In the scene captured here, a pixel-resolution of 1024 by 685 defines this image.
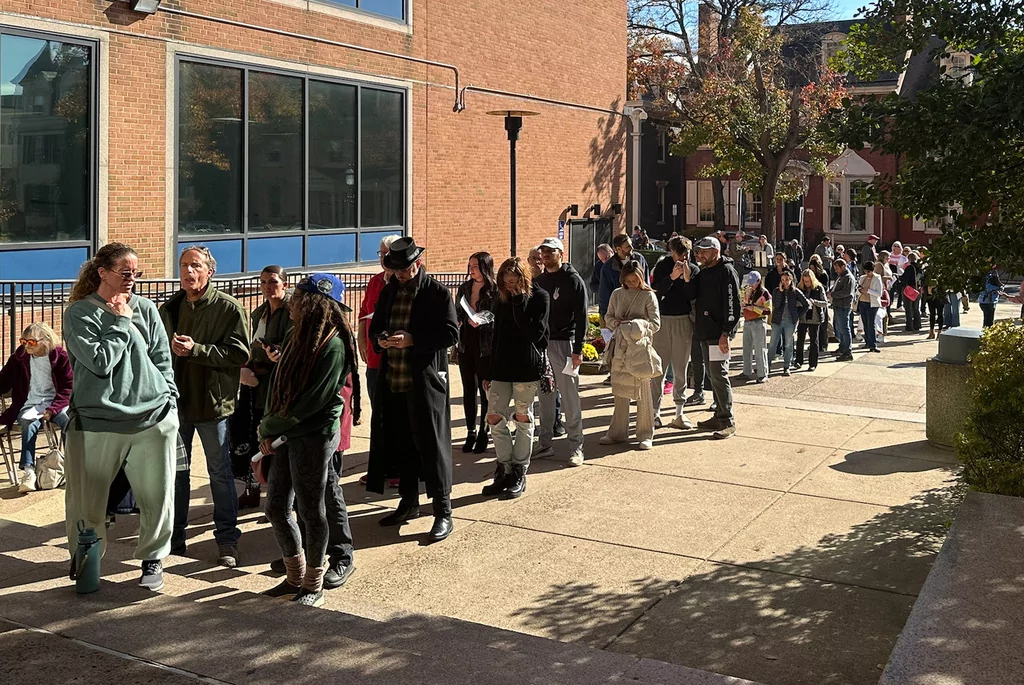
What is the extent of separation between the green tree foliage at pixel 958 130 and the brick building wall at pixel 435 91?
390 inches

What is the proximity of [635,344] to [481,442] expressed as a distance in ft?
5.42

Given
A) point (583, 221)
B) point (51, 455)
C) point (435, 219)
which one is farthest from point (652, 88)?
point (51, 455)

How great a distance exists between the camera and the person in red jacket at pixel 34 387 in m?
9.05

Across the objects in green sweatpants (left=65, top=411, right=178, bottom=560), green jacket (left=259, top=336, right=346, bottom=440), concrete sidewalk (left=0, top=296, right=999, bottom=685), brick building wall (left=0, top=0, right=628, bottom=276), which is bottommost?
concrete sidewalk (left=0, top=296, right=999, bottom=685)

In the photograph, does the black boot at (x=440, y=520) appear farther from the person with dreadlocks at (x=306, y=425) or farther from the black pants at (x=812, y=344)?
the black pants at (x=812, y=344)

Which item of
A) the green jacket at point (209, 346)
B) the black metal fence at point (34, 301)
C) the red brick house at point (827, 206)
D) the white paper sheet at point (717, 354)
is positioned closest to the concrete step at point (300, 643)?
the green jacket at point (209, 346)

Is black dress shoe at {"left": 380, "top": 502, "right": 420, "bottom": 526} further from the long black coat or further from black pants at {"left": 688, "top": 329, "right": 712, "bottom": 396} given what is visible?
black pants at {"left": 688, "top": 329, "right": 712, "bottom": 396}

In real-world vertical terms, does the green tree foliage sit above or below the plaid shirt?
above

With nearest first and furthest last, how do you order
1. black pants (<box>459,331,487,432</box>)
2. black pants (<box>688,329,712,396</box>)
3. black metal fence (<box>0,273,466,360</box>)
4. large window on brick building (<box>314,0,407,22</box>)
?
1. black pants (<box>459,331,487,432</box>)
2. black metal fence (<box>0,273,466,360</box>)
3. black pants (<box>688,329,712,396</box>)
4. large window on brick building (<box>314,0,407,22</box>)

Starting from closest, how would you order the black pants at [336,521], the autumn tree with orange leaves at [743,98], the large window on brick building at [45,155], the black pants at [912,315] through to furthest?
the black pants at [336,521]
the large window on brick building at [45,155]
the black pants at [912,315]
the autumn tree with orange leaves at [743,98]

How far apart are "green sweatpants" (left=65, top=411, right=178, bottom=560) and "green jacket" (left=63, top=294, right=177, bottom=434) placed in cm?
7

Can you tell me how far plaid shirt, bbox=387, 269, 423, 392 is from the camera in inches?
294

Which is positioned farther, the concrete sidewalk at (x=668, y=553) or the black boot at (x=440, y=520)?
the black boot at (x=440, y=520)

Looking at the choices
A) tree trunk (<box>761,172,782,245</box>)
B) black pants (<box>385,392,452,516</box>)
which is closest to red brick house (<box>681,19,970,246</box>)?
tree trunk (<box>761,172,782,245</box>)
